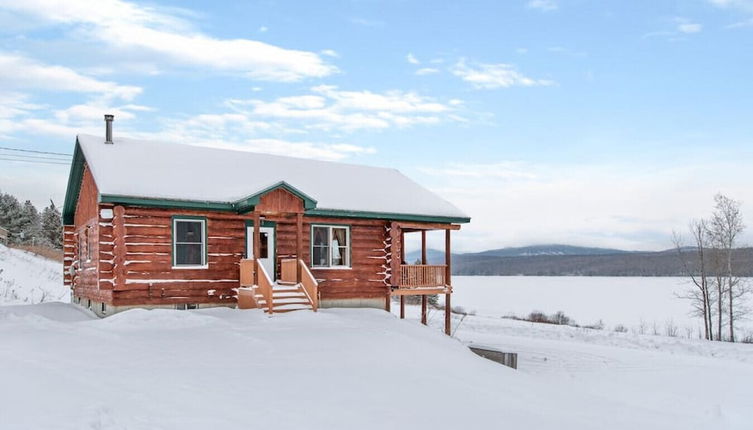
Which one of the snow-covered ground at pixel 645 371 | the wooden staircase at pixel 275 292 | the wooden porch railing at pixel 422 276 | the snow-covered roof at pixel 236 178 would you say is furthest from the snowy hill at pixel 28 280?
the snow-covered ground at pixel 645 371

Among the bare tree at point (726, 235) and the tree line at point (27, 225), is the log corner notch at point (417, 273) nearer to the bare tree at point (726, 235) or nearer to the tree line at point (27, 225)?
the bare tree at point (726, 235)

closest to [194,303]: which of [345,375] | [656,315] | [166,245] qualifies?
[166,245]

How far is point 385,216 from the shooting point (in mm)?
22766

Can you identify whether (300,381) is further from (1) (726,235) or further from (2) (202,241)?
(1) (726,235)

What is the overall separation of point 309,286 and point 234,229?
3.23m

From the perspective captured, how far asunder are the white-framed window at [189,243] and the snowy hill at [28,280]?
1113 centimetres

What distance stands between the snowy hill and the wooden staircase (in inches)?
502

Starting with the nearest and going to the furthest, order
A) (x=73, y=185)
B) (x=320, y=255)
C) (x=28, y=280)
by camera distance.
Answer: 1. (x=320, y=255)
2. (x=73, y=185)
3. (x=28, y=280)

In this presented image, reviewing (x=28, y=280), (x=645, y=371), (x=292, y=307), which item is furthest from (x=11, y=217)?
(x=645, y=371)

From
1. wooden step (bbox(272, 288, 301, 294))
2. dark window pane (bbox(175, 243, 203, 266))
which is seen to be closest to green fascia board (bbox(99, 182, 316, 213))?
dark window pane (bbox(175, 243, 203, 266))

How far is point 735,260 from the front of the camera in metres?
40.7

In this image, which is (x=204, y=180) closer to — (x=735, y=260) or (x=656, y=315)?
(x=735, y=260)

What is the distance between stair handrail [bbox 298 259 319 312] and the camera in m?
18.8

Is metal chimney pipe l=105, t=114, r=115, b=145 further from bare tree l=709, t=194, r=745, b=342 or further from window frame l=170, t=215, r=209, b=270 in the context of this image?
bare tree l=709, t=194, r=745, b=342
